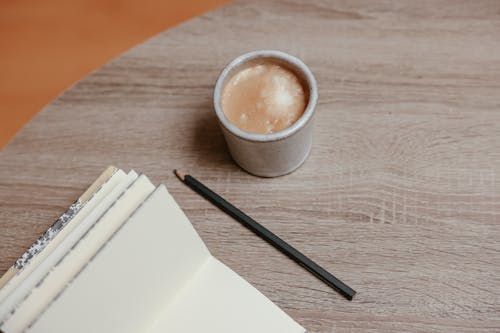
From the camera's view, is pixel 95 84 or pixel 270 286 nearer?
pixel 270 286

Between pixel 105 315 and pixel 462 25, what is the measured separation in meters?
0.61

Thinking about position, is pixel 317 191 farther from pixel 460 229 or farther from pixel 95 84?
pixel 95 84

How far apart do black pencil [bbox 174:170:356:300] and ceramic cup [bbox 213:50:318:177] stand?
6 cm

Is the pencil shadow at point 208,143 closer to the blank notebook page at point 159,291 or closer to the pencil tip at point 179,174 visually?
the pencil tip at point 179,174

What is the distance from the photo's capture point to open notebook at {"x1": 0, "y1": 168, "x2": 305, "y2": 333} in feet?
1.68

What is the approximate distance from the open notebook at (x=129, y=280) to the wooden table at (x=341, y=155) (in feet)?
0.13

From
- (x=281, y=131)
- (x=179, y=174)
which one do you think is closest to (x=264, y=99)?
(x=281, y=131)

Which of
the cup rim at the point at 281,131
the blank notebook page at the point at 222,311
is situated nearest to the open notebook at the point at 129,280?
the blank notebook page at the point at 222,311

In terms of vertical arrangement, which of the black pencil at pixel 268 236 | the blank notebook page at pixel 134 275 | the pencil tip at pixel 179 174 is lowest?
the blank notebook page at pixel 134 275

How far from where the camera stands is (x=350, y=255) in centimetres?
69

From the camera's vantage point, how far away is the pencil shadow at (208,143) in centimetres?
76

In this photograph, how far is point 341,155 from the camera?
748mm

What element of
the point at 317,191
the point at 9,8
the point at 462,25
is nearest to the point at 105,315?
the point at 317,191

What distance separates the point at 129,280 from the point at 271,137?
22 centimetres
